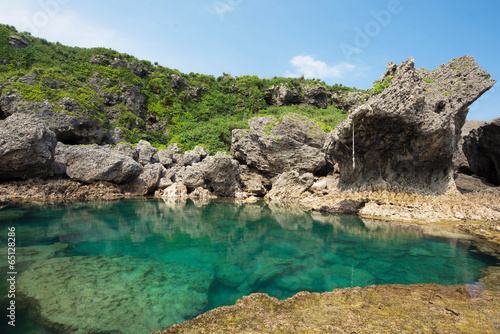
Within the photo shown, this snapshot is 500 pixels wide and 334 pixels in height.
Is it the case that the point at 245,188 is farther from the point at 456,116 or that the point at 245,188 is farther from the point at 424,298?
the point at 424,298

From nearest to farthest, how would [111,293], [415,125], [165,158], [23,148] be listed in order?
[111,293] < [415,125] < [23,148] < [165,158]

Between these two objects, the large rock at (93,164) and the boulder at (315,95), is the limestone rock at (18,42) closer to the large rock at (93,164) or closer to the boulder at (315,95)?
the large rock at (93,164)

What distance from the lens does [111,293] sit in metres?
4.94

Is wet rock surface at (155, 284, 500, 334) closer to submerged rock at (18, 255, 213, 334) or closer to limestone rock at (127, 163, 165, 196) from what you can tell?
submerged rock at (18, 255, 213, 334)

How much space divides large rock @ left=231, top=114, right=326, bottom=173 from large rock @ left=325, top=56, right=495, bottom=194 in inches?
339

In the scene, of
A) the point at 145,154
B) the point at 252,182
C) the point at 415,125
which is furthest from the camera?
the point at 252,182

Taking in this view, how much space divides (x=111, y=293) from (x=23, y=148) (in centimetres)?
1687

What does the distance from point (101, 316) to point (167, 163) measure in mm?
24632

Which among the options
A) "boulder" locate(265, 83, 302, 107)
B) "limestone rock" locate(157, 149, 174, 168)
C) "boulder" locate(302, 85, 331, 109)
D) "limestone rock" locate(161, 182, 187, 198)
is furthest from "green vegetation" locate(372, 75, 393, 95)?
"boulder" locate(302, 85, 331, 109)

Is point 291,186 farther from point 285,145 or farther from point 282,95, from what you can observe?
point 282,95

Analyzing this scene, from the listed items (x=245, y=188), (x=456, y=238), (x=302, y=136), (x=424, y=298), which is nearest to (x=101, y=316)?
(x=424, y=298)

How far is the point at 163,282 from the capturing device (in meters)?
5.63

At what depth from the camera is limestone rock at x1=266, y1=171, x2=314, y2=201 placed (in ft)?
75.1

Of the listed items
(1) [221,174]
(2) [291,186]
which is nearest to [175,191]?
(1) [221,174]
